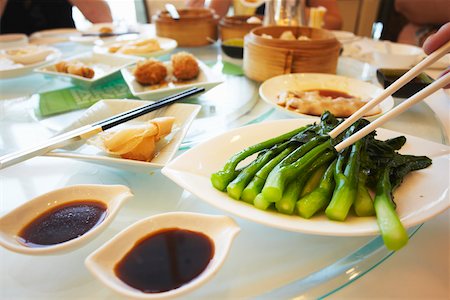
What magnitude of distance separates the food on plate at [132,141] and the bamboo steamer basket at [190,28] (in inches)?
76.1

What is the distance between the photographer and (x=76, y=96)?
6.02ft

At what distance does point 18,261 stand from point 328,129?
1004mm

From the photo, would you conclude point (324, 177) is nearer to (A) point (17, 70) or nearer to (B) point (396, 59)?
(B) point (396, 59)

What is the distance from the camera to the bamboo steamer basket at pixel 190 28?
281cm

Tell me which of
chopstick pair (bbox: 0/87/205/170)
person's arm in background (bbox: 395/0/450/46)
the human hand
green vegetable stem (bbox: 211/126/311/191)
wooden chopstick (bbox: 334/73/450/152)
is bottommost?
person's arm in background (bbox: 395/0/450/46)

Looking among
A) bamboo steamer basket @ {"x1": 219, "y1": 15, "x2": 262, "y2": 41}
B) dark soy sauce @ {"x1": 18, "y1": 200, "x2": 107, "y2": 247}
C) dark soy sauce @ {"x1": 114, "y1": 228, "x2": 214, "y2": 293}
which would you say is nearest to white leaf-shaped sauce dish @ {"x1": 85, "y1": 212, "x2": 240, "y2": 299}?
dark soy sauce @ {"x1": 114, "y1": 228, "x2": 214, "y2": 293}

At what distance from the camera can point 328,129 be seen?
109cm

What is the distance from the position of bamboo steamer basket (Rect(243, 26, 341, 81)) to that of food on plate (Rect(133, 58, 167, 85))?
621 mm

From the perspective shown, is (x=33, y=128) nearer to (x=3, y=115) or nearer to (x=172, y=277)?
(x=3, y=115)

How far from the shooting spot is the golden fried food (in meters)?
1.92

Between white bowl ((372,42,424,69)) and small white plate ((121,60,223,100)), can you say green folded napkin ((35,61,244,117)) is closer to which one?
small white plate ((121,60,223,100))

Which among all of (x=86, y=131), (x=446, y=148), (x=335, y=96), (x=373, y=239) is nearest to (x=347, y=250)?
(x=373, y=239)

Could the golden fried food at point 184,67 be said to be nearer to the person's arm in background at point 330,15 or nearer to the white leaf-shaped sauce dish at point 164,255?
the white leaf-shaped sauce dish at point 164,255

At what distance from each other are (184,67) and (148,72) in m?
0.22
